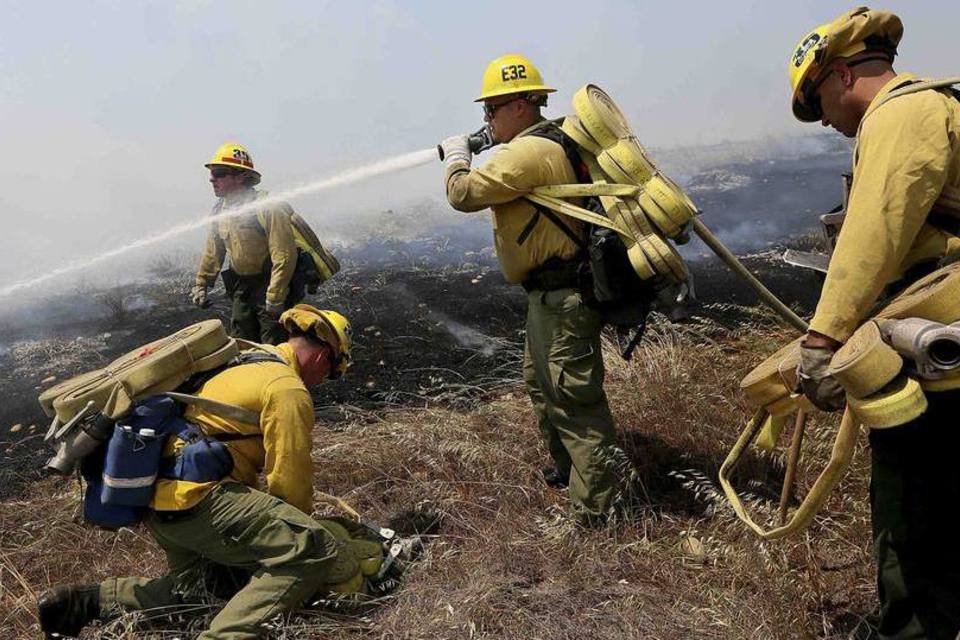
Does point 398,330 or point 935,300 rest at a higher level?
point 935,300

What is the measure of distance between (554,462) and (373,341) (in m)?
3.21

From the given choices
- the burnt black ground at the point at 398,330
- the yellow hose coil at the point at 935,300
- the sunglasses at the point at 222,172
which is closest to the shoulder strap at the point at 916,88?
the yellow hose coil at the point at 935,300

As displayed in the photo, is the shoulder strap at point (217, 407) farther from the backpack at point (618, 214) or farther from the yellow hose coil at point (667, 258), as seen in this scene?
the yellow hose coil at point (667, 258)

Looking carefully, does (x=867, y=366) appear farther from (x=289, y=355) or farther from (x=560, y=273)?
(x=289, y=355)

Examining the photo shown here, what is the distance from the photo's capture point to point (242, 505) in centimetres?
267

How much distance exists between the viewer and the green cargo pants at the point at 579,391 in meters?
3.29

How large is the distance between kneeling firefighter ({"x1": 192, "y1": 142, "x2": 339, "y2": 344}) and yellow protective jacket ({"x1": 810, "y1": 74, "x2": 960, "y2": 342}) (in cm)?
393

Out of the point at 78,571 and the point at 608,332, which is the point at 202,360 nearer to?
the point at 78,571

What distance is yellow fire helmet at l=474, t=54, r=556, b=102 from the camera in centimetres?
354

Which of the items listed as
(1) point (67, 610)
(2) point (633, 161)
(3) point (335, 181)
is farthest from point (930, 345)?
(3) point (335, 181)

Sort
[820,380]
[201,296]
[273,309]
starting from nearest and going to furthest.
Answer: [820,380] < [273,309] < [201,296]

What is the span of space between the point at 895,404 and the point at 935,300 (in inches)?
10.5

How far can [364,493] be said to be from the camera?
3.90m

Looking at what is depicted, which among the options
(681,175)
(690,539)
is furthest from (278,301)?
(681,175)
